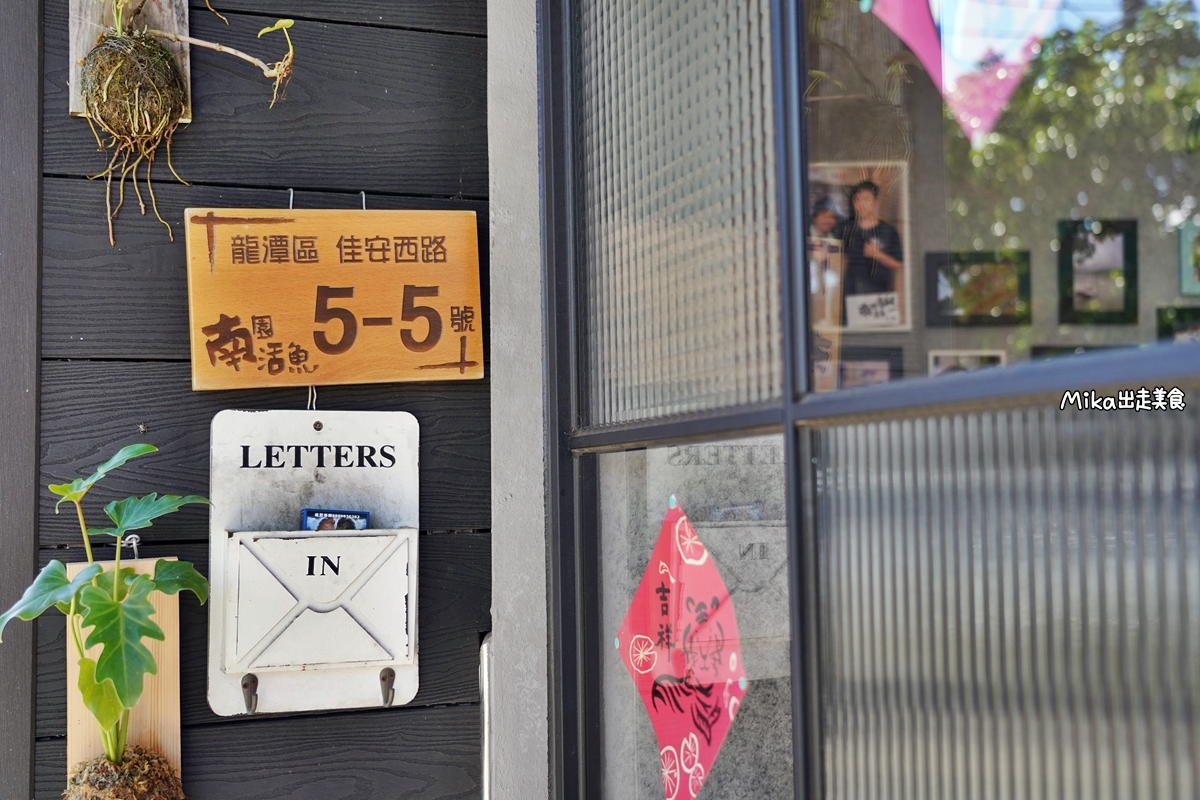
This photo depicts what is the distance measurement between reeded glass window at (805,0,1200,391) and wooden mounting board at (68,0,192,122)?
978 millimetres

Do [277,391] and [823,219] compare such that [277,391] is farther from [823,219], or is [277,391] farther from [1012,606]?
[1012,606]

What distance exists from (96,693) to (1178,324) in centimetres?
121

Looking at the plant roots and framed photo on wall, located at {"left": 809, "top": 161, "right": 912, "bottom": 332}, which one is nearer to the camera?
framed photo on wall, located at {"left": 809, "top": 161, "right": 912, "bottom": 332}

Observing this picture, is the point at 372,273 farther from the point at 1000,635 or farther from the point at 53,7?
the point at 1000,635

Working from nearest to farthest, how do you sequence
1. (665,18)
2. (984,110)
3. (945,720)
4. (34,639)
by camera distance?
(945,720) < (984,110) < (665,18) < (34,639)

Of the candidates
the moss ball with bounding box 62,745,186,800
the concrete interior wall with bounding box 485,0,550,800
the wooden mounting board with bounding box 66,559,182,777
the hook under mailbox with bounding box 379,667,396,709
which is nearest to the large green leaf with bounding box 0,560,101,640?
the wooden mounting board with bounding box 66,559,182,777

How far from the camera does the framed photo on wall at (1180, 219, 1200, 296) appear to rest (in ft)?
2.09

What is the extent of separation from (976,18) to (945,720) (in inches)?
22.7

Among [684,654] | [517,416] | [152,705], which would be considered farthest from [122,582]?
[684,654]

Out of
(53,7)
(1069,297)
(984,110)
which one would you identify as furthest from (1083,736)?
(53,7)

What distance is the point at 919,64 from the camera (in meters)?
0.90

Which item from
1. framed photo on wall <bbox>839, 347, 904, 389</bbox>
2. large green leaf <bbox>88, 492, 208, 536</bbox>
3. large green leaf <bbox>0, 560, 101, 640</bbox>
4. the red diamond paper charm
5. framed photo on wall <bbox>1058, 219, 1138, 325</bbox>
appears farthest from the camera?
large green leaf <bbox>88, 492, 208, 536</bbox>

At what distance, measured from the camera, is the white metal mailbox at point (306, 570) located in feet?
4.62

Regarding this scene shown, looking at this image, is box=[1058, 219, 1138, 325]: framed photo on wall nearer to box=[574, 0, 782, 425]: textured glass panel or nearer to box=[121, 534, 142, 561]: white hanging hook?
box=[574, 0, 782, 425]: textured glass panel
